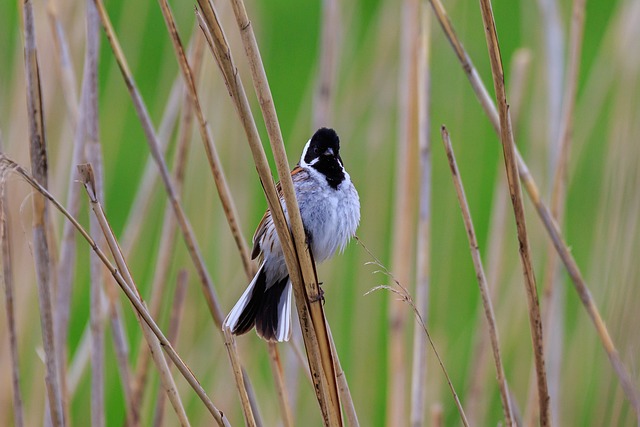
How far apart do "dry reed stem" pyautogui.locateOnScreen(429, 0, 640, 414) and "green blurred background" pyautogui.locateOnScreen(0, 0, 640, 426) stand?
0.04 meters

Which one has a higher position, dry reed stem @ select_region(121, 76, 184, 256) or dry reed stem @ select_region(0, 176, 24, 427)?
dry reed stem @ select_region(121, 76, 184, 256)

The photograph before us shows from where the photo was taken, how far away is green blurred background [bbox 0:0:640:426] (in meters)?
2.41

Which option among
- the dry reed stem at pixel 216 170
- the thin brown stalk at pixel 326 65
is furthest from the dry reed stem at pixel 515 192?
the thin brown stalk at pixel 326 65

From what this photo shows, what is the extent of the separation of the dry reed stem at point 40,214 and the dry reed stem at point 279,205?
18.9 inches

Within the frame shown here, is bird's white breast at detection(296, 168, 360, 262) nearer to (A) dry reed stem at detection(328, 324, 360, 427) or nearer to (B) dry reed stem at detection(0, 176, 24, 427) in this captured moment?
(A) dry reed stem at detection(328, 324, 360, 427)

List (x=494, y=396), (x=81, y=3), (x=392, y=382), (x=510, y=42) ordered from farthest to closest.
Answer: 1. (x=510, y=42)
2. (x=494, y=396)
3. (x=81, y=3)
4. (x=392, y=382)

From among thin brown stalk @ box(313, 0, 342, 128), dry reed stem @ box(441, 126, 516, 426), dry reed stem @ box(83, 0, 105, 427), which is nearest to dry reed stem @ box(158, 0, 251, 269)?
dry reed stem @ box(83, 0, 105, 427)

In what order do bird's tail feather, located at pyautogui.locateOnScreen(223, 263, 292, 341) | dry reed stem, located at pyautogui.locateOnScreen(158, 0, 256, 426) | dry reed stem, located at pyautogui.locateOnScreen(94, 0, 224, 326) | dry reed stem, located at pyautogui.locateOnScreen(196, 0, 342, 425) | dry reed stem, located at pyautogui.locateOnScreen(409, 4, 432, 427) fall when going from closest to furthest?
dry reed stem, located at pyautogui.locateOnScreen(196, 0, 342, 425) → dry reed stem, located at pyautogui.locateOnScreen(158, 0, 256, 426) → dry reed stem, located at pyautogui.locateOnScreen(94, 0, 224, 326) → bird's tail feather, located at pyautogui.locateOnScreen(223, 263, 292, 341) → dry reed stem, located at pyautogui.locateOnScreen(409, 4, 432, 427)

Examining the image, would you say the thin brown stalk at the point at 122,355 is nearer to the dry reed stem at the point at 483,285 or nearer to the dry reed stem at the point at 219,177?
the dry reed stem at the point at 219,177

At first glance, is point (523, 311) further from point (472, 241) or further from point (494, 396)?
point (472, 241)

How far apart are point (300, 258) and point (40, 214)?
0.64 meters

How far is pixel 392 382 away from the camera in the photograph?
2305 millimetres

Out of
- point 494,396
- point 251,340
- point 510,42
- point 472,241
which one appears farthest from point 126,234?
point 510,42

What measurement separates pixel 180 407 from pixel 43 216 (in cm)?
51
